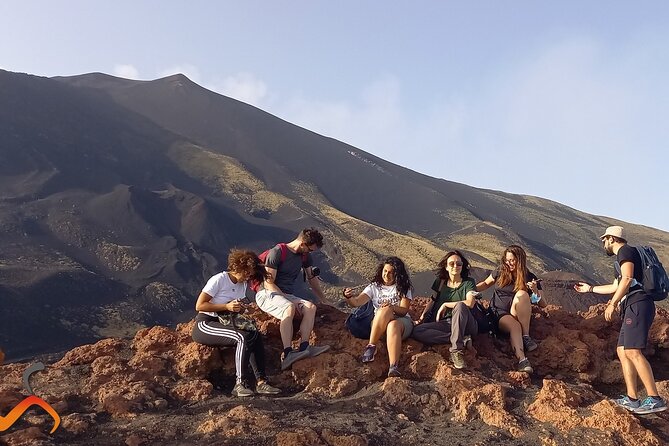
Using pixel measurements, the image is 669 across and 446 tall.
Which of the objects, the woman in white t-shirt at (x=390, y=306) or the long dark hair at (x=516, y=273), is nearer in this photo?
the woman in white t-shirt at (x=390, y=306)

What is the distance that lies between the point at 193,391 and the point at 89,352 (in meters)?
1.42

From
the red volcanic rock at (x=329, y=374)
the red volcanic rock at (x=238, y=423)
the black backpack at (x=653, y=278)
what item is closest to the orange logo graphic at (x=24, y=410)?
the red volcanic rock at (x=238, y=423)

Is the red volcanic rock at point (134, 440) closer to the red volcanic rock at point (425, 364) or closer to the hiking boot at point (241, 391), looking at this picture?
the hiking boot at point (241, 391)

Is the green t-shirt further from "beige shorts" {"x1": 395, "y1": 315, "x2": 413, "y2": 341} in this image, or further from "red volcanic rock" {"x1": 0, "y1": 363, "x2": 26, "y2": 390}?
"red volcanic rock" {"x1": 0, "y1": 363, "x2": 26, "y2": 390}

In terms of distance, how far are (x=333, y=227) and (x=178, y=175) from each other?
1187 centimetres

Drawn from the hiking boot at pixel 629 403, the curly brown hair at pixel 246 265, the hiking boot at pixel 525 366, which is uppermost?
the curly brown hair at pixel 246 265

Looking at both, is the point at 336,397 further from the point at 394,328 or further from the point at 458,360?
the point at 458,360

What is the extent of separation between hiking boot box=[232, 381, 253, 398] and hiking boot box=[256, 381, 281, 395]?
0.28ft

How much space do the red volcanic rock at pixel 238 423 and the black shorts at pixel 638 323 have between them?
280 centimetres

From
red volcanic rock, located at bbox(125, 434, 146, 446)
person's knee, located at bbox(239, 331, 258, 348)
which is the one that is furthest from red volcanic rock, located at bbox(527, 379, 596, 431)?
red volcanic rock, located at bbox(125, 434, 146, 446)

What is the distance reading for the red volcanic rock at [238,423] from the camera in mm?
3727

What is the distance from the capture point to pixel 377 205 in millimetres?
41750

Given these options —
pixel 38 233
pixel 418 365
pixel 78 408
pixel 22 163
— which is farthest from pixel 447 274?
pixel 22 163

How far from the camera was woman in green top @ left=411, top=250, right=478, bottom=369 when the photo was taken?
15.8 ft
